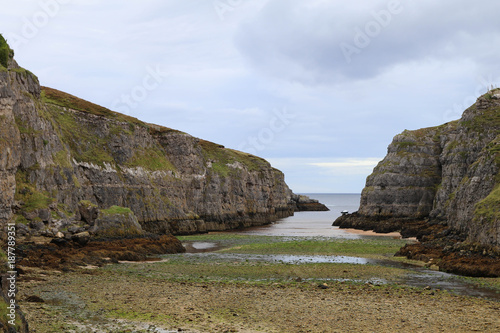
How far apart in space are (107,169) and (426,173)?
73520 mm

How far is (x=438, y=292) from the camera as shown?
1104 inches

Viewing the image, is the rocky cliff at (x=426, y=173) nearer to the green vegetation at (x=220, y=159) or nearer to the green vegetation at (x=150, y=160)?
the green vegetation at (x=220, y=159)

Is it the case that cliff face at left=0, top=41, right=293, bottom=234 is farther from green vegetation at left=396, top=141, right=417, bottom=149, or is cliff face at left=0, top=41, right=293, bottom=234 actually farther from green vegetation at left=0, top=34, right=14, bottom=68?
green vegetation at left=396, top=141, right=417, bottom=149

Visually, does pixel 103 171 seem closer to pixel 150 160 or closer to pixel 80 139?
pixel 80 139

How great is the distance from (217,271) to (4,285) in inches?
862

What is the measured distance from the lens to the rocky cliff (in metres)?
92.9

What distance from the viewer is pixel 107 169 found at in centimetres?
7775

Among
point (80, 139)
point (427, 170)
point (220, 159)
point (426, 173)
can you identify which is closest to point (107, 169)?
point (80, 139)

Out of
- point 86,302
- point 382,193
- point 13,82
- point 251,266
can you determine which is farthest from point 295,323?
point 382,193

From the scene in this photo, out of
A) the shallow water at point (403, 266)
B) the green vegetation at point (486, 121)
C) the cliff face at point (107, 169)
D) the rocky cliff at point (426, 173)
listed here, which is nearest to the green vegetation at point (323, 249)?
the shallow water at point (403, 266)

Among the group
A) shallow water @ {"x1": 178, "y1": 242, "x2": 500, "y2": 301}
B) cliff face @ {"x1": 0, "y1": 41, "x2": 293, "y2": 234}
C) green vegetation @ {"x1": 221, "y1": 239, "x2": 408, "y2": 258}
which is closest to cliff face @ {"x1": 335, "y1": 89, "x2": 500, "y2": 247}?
green vegetation @ {"x1": 221, "y1": 239, "x2": 408, "y2": 258}

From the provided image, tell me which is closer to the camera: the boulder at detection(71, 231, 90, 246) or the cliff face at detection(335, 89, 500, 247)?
the boulder at detection(71, 231, 90, 246)

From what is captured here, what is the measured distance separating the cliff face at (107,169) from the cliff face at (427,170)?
109ft

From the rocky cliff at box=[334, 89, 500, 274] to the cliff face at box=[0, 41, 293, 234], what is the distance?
3372cm
